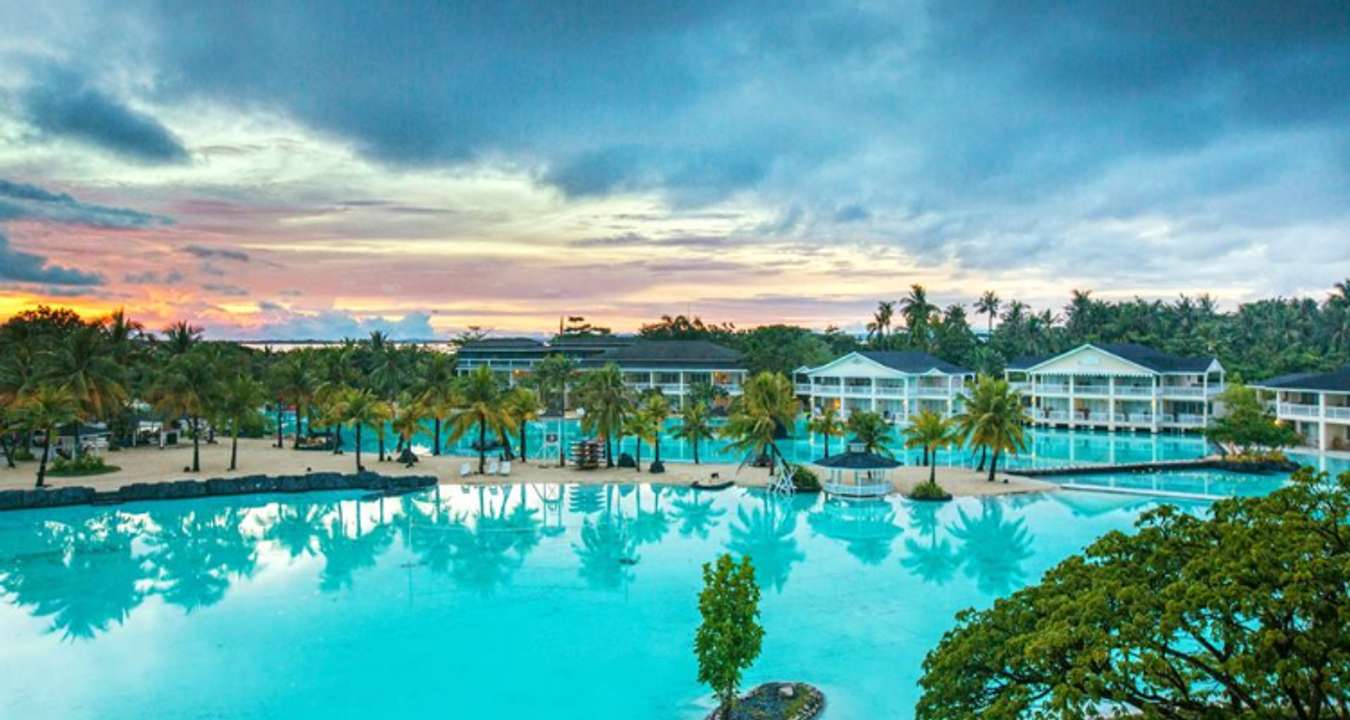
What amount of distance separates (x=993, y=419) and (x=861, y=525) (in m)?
9.55

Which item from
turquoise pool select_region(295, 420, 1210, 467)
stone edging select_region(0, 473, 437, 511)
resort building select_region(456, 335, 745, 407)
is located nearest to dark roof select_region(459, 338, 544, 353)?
resort building select_region(456, 335, 745, 407)

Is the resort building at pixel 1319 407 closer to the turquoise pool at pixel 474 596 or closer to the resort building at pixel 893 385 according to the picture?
the resort building at pixel 893 385

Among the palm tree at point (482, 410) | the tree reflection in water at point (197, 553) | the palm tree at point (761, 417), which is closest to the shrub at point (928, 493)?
the palm tree at point (761, 417)

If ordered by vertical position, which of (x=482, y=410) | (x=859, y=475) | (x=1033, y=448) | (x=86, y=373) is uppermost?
(x=86, y=373)

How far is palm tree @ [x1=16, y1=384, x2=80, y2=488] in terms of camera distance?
32.8 meters

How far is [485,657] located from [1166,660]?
11.9 m

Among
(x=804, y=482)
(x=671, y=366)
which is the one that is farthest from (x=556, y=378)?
(x=804, y=482)

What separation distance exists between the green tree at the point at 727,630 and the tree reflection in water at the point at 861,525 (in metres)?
11.0

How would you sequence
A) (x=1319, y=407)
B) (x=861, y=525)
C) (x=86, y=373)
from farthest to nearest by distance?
(x=1319, y=407), (x=86, y=373), (x=861, y=525)

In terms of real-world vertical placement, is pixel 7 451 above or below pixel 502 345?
below

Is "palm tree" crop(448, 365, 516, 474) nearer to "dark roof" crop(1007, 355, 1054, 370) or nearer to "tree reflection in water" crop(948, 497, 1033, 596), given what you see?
"tree reflection in water" crop(948, 497, 1033, 596)

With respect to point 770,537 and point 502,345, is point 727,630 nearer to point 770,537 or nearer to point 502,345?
point 770,537

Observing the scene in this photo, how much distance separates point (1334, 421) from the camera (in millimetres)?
42469

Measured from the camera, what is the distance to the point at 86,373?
121ft
